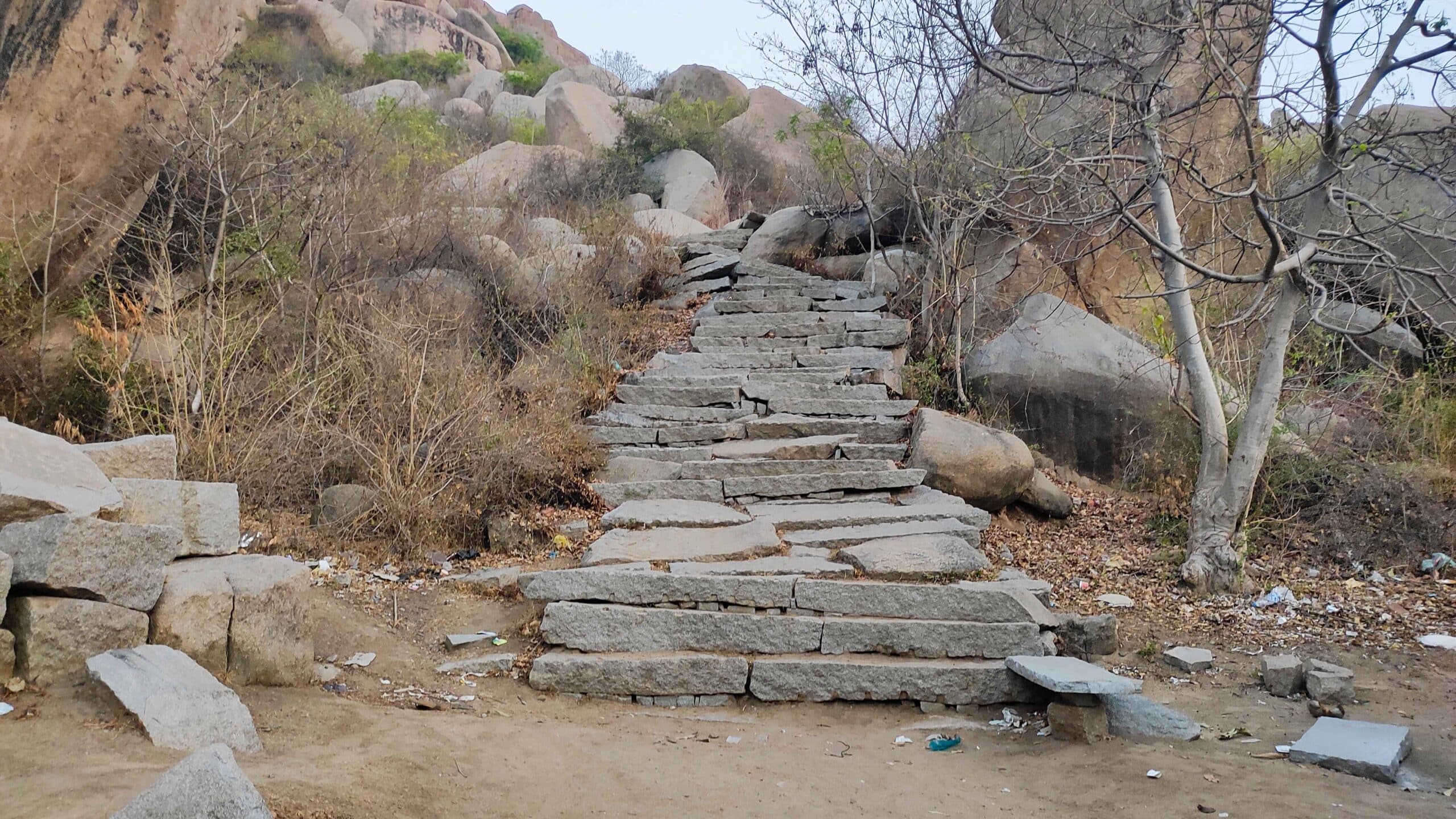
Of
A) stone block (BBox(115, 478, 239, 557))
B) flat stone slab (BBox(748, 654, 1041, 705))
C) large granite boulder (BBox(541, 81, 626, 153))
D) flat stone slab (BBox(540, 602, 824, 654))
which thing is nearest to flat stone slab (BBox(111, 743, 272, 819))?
stone block (BBox(115, 478, 239, 557))

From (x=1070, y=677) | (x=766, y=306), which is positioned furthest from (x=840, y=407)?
(x=1070, y=677)

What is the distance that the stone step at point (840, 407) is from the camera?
7.96 metres

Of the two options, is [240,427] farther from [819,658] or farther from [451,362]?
[819,658]

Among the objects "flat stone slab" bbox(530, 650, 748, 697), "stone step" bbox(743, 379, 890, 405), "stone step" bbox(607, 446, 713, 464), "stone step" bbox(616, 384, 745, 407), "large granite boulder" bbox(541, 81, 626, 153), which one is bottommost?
"flat stone slab" bbox(530, 650, 748, 697)

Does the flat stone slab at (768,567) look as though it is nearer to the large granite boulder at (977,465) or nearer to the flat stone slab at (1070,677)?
the flat stone slab at (1070,677)

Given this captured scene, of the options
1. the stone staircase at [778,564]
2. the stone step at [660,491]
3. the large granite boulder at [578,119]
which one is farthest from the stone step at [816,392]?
the large granite boulder at [578,119]

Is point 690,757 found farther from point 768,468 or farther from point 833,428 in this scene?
point 833,428

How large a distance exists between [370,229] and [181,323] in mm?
2483

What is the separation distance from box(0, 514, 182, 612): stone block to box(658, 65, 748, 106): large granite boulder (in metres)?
20.6

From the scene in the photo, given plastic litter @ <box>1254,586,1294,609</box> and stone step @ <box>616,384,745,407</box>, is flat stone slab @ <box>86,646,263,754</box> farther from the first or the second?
stone step @ <box>616,384,745,407</box>

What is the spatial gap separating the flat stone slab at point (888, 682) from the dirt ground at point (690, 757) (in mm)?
81

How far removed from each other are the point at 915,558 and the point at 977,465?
176 cm

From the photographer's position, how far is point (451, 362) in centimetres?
662

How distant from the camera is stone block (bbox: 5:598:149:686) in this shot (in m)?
3.21
